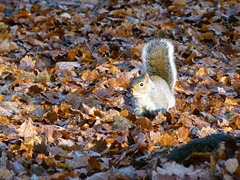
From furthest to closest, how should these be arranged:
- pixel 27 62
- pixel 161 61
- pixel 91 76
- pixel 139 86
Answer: pixel 27 62 < pixel 91 76 < pixel 161 61 < pixel 139 86

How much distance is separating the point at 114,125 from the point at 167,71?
152cm

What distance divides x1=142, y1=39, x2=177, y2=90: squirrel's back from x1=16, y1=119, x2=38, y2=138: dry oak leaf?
2058 mm

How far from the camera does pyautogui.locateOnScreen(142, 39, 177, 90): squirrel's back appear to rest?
15.9 feet

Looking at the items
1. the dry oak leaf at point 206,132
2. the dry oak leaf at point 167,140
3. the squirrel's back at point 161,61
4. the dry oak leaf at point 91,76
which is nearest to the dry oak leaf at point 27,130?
the dry oak leaf at point 167,140

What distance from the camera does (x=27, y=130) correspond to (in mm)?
3322

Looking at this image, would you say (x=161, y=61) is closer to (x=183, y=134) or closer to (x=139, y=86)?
(x=139, y=86)

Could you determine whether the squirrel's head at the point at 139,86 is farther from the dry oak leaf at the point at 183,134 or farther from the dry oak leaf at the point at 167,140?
the dry oak leaf at the point at 167,140

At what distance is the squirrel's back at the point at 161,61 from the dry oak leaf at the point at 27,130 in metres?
2.06

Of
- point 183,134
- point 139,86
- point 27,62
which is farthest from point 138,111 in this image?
point 27,62

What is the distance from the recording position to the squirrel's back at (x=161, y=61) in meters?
4.83

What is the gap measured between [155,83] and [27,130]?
173 cm

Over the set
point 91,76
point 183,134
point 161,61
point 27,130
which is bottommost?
point 91,76

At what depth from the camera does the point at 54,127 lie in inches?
136

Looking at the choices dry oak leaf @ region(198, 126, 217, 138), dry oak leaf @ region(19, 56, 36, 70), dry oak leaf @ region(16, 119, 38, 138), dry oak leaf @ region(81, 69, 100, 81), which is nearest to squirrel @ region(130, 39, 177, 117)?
dry oak leaf @ region(81, 69, 100, 81)
